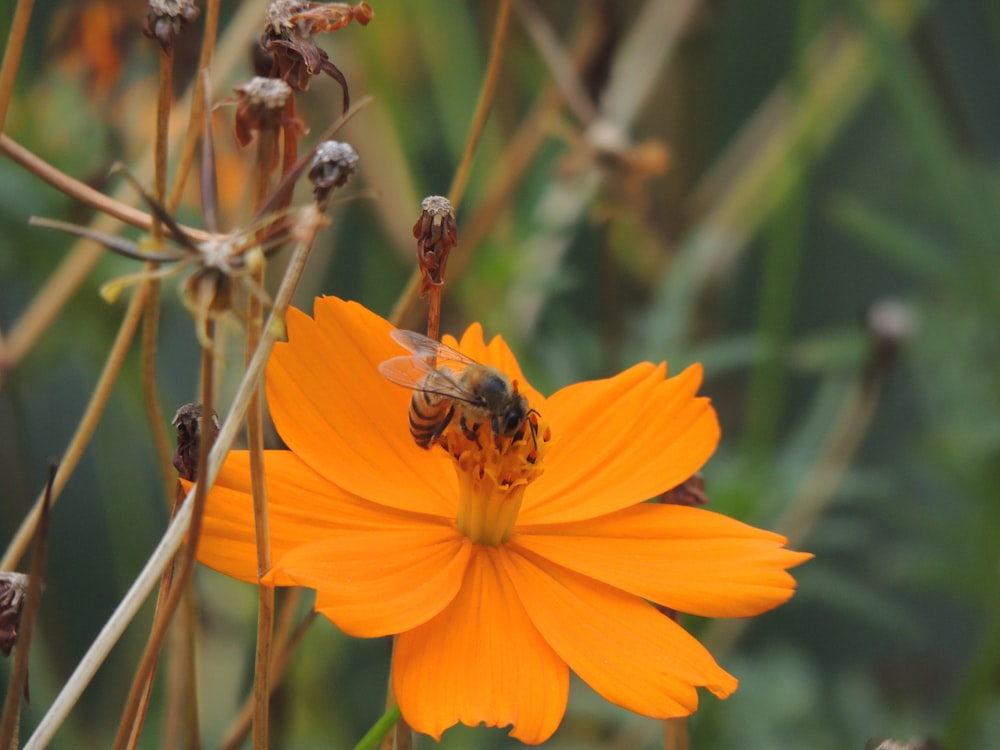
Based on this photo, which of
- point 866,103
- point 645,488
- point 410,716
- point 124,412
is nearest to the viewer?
point 410,716

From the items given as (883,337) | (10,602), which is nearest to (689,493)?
(10,602)

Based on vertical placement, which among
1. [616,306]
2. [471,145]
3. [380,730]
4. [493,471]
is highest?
[616,306]

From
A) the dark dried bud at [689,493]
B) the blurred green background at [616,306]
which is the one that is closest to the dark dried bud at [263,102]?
the dark dried bud at [689,493]

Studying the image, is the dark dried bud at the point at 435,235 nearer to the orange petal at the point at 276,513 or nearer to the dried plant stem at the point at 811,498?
the orange petal at the point at 276,513

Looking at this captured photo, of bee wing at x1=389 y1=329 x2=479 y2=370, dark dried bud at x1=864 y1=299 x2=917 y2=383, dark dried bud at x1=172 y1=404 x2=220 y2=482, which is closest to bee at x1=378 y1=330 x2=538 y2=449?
bee wing at x1=389 y1=329 x2=479 y2=370

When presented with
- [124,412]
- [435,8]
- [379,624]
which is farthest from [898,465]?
[379,624]

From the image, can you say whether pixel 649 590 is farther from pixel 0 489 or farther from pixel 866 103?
pixel 866 103

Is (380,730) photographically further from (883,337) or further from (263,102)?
(883,337)

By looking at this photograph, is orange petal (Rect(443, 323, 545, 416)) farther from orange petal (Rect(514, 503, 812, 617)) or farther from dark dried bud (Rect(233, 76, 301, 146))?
dark dried bud (Rect(233, 76, 301, 146))
